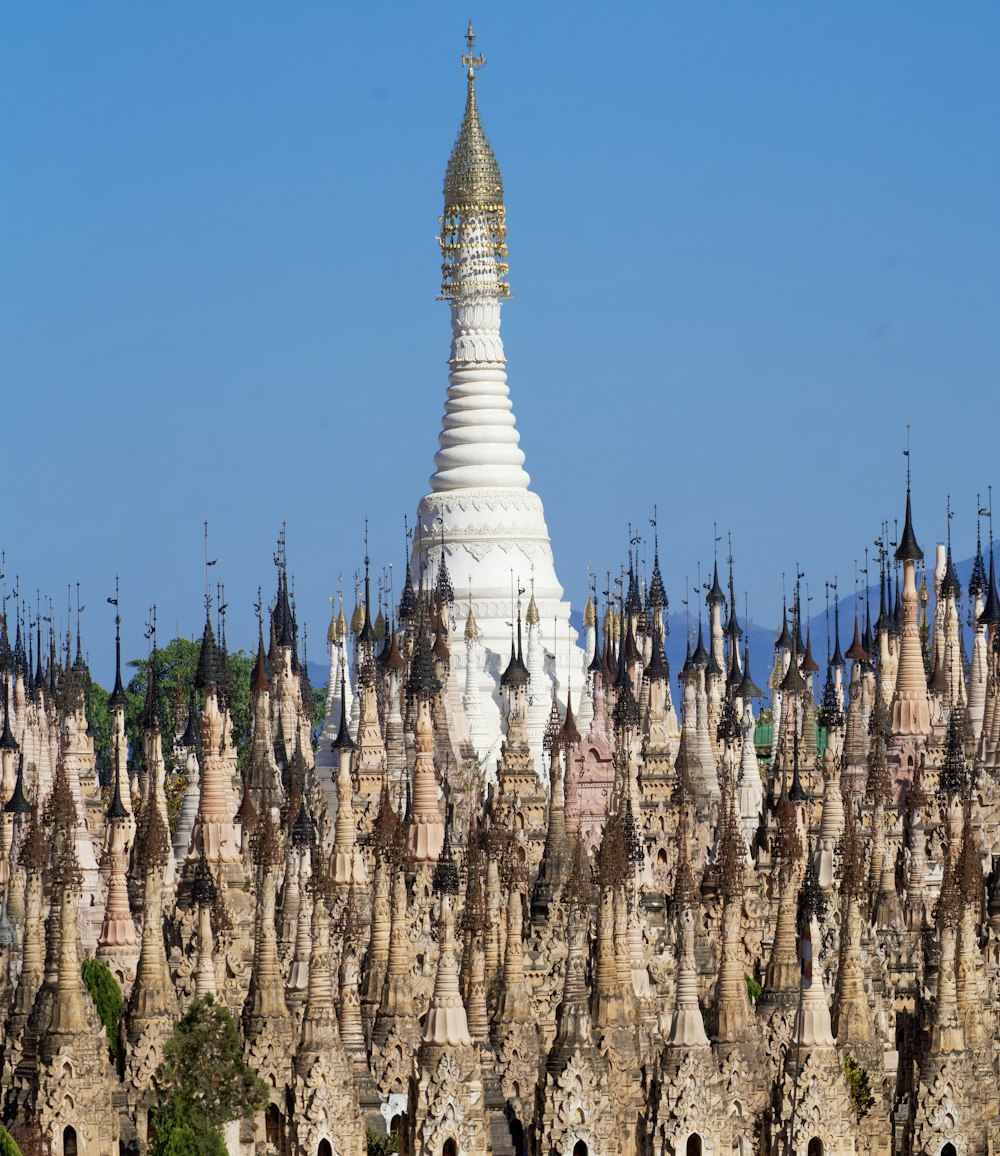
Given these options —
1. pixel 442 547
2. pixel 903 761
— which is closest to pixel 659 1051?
pixel 903 761

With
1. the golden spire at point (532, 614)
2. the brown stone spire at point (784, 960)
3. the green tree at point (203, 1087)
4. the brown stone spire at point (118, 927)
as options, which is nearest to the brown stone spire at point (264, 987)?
the green tree at point (203, 1087)

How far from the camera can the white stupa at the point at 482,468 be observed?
8925 centimetres

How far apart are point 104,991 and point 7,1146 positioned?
358 inches

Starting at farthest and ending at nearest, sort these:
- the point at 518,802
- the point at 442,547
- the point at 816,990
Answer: the point at 442,547 → the point at 518,802 → the point at 816,990

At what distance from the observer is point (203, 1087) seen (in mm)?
40344

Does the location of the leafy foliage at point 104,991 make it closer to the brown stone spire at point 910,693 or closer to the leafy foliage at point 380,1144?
the leafy foliage at point 380,1144

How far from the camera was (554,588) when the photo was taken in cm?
9069

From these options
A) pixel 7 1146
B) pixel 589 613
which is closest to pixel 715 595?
→ pixel 589 613

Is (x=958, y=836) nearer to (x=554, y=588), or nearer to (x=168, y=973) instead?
(x=168, y=973)

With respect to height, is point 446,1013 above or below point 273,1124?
above

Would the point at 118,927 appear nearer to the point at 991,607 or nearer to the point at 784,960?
the point at 784,960

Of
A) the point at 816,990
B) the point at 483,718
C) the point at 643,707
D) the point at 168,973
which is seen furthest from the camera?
the point at 483,718

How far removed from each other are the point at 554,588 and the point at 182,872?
33025 millimetres

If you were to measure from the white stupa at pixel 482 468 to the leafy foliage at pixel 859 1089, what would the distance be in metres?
44.6
